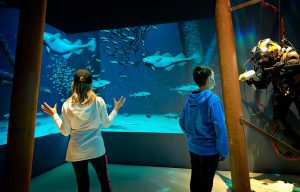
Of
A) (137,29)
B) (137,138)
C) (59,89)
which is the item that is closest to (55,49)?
(59,89)

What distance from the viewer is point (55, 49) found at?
5.46m

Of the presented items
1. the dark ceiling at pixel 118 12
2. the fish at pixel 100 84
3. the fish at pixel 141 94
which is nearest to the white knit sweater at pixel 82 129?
the dark ceiling at pixel 118 12

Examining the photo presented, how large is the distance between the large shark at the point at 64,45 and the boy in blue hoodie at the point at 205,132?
177 inches

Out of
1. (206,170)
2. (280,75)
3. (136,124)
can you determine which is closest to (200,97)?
(206,170)

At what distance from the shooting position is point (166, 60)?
515cm

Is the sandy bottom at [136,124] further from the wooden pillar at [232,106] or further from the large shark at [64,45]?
the wooden pillar at [232,106]

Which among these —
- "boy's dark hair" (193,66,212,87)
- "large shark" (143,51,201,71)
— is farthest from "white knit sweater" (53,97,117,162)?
"large shark" (143,51,201,71)

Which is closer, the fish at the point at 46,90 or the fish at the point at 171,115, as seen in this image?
the fish at the point at 171,115

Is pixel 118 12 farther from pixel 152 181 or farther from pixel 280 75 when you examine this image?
pixel 152 181

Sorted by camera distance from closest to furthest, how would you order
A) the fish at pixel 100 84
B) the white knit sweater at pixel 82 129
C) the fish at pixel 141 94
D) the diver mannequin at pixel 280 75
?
the white knit sweater at pixel 82 129, the diver mannequin at pixel 280 75, the fish at pixel 141 94, the fish at pixel 100 84

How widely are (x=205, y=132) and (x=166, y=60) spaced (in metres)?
3.47

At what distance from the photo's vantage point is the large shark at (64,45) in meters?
5.22

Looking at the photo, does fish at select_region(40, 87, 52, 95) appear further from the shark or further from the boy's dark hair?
the boy's dark hair

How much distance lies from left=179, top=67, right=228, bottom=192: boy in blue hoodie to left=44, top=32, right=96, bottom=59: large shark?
4.49 metres
